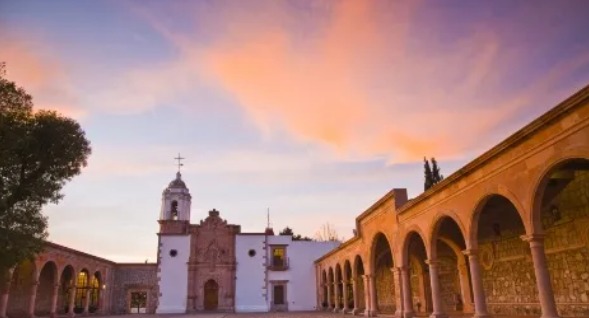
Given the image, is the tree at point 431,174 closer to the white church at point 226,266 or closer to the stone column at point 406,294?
the white church at point 226,266

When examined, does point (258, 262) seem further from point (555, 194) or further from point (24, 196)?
point (555, 194)

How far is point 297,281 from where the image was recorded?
35.5m

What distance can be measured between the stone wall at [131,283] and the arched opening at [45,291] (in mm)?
8241

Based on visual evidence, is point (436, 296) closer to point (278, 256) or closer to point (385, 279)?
point (385, 279)

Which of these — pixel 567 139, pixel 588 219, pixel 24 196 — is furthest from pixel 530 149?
pixel 24 196

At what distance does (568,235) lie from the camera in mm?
11656

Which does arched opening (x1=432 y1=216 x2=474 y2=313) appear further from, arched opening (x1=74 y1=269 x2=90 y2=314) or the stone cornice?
arched opening (x1=74 y1=269 x2=90 y2=314)

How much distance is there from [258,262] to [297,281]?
3580 mm

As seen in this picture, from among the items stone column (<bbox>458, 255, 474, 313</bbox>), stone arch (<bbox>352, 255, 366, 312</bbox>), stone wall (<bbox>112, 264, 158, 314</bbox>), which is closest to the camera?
stone column (<bbox>458, 255, 474, 313</bbox>)

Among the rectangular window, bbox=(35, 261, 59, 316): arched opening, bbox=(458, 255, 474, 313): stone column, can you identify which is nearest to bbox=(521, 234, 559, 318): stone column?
bbox=(458, 255, 474, 313): stone column

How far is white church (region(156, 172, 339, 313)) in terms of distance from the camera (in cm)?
3412

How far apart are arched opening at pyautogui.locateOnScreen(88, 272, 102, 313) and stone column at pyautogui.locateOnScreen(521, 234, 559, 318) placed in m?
31.9

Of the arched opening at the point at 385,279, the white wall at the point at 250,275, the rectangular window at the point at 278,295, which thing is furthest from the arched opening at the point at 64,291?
the arched opening at the point at 385,279

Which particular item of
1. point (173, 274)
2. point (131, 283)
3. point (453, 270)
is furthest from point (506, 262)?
point (131, 283)
